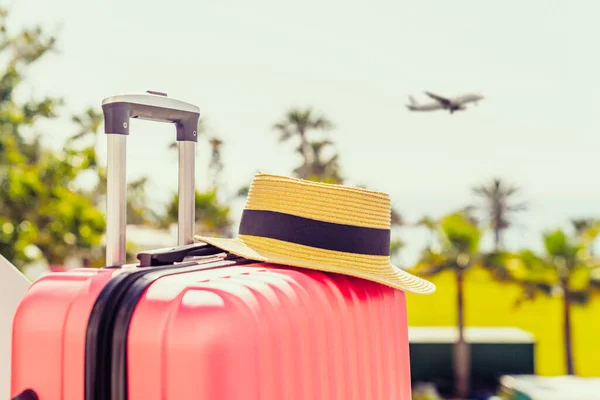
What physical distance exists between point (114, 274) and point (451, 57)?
41.7 meters

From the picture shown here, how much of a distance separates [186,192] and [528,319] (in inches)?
877

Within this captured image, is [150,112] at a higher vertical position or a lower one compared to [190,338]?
higher

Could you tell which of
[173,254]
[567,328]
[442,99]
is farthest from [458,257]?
[173,254]

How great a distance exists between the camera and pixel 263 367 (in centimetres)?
77

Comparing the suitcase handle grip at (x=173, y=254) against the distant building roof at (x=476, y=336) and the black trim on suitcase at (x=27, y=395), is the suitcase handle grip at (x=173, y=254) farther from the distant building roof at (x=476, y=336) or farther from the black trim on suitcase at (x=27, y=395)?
the distant building roof at (x=476, y=336)

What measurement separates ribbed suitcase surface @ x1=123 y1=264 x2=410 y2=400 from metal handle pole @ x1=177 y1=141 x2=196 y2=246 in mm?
147

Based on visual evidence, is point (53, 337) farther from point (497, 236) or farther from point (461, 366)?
point (497, 236)

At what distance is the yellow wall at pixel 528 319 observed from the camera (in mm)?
20203

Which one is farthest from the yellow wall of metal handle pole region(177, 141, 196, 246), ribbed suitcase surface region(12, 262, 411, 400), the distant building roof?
ribbed suitcase surface region(12, 262, 411, 400)

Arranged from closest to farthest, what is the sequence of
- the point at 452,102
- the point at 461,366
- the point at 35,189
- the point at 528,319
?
the point at 452,102, the point at 35,189, the point at 461,366, the point at 528,319

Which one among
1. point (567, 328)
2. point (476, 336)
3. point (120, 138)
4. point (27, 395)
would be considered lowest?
point (476, 336)

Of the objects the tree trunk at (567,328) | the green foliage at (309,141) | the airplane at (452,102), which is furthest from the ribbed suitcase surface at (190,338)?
the green foliage at (309,141)

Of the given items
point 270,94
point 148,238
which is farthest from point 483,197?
point 148,238

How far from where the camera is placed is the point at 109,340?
0.74 meters
